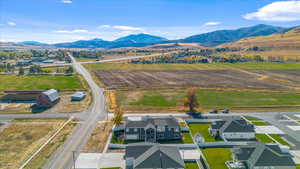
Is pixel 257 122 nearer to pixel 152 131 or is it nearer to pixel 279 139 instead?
pixel 279 139

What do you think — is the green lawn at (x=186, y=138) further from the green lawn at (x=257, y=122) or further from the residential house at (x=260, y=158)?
the green lawn at (x=257, y=122)

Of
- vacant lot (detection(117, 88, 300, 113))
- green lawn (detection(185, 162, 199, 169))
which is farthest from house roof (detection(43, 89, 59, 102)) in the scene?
green lawn (detection(185, 162, 199, 169))

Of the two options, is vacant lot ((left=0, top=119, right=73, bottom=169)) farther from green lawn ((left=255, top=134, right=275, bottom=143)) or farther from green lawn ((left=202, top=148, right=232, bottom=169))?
green lawn ((left=255, top=134, right=275, bottom=143))

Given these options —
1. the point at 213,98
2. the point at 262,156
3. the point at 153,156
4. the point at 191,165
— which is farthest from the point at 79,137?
the point at 213,98

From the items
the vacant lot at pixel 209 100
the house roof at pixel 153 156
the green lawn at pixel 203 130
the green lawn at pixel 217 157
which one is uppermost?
the vacant lot at pixel 209 100

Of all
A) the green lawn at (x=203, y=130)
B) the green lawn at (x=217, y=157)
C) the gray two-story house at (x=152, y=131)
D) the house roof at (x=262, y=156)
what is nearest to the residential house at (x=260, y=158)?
the house roof at (x=262, y=156)
